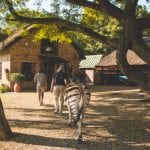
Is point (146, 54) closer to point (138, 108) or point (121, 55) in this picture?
point (121, 55)

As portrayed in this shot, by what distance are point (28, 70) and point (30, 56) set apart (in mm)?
1359

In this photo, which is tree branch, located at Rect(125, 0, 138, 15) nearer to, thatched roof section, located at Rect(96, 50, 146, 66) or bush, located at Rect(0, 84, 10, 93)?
thatched roof section, located at Rect(96, 50, 146, 66)

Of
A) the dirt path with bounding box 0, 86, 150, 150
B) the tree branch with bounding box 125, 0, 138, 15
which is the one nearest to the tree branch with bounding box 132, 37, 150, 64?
the tree branch with bounding box 125, 0, 138, 15

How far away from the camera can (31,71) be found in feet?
125

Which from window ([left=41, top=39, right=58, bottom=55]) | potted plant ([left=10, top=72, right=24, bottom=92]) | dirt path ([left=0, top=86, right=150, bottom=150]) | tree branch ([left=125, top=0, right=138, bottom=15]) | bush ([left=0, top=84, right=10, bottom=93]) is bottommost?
bush ([left=0, top=84, right=10, bottom=93])

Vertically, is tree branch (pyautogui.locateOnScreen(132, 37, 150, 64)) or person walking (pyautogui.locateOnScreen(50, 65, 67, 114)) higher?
tree branch (pyautogui.locateOnScreen(132, 37, 150, 64))

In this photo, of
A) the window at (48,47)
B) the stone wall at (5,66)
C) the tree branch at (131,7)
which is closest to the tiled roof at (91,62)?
the window at (48,47)

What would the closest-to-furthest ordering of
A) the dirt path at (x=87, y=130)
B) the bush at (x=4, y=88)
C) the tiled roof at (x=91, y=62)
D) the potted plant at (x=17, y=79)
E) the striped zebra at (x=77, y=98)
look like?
the dirt path at (x=87, y=130) < the striped zebra at (x=77, y=98) < the bush at (x=4, y=88) < the potted plant at (x=17, y=79) < the tiled roof at (x=91, y=62)

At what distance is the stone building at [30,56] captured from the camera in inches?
1453

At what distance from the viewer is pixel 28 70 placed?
3812 cm

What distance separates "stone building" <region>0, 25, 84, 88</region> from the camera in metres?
36.9

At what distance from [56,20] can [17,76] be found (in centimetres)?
2145

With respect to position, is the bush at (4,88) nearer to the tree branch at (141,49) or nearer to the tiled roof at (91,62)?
the tiled roof at (91,62)

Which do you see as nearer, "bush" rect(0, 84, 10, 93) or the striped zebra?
the striped zebra
